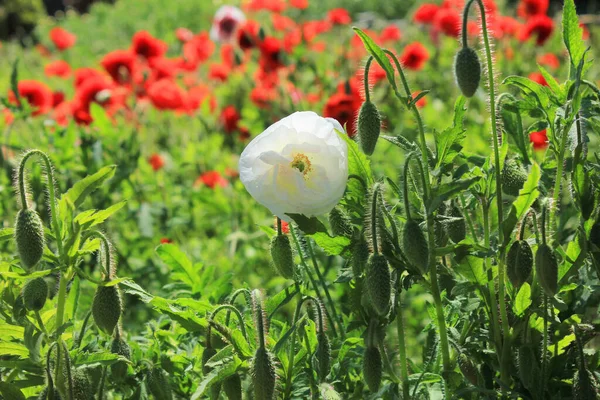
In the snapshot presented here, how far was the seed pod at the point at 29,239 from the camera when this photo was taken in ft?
4.41

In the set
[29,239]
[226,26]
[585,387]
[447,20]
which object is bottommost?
[585,387]

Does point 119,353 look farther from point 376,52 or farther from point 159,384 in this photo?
point 376,52

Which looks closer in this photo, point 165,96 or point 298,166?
point 298,166

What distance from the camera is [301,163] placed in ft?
4.56

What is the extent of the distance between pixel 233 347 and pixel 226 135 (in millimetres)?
3422

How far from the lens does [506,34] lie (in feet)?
17.1

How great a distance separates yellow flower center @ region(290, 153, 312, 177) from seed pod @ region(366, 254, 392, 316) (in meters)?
0.19

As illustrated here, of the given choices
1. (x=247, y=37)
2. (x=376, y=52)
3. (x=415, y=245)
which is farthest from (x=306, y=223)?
(x=247, y=37)

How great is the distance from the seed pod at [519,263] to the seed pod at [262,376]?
16.2 inches

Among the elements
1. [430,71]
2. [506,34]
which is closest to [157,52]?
[430,71]

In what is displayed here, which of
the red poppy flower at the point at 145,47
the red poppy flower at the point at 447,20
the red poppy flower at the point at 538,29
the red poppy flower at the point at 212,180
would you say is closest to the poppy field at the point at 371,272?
the red poppy flower at the point at 212,180

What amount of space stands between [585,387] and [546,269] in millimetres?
211

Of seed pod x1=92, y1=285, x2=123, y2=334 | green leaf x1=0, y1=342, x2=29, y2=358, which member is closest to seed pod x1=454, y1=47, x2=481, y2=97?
seed pod x1=92, y1=285, x2=123, y2=334

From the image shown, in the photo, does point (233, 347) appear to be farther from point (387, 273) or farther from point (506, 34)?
point (506, 34)
